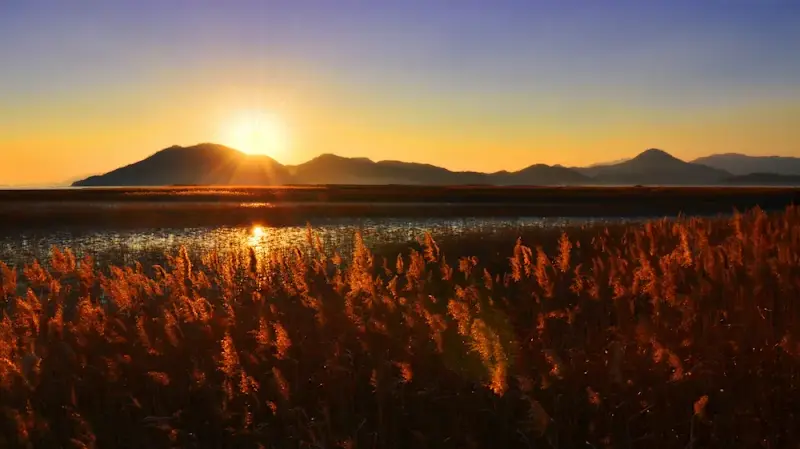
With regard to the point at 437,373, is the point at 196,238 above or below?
below

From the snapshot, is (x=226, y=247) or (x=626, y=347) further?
(x=226, y=247)

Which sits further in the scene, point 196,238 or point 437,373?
point 196,238

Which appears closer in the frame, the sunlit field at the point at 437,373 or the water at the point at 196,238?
the sunlit field at the point at 437,373

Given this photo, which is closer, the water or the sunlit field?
the sunlit field

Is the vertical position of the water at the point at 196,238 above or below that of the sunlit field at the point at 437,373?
below

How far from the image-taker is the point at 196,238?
2770 centimetres

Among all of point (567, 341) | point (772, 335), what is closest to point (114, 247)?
point (567, 341)

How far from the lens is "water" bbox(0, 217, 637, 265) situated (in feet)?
72.0

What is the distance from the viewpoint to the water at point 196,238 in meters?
22.0

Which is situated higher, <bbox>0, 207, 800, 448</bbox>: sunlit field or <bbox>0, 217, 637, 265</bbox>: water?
<bbox>0, 207, 800, 448</bbox>: sunlit field

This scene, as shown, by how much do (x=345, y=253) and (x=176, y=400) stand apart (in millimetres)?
13803

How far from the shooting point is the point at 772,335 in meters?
5.27

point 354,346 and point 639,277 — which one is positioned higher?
point 639,277

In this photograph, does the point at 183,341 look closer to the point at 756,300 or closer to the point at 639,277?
the point at 639,277
